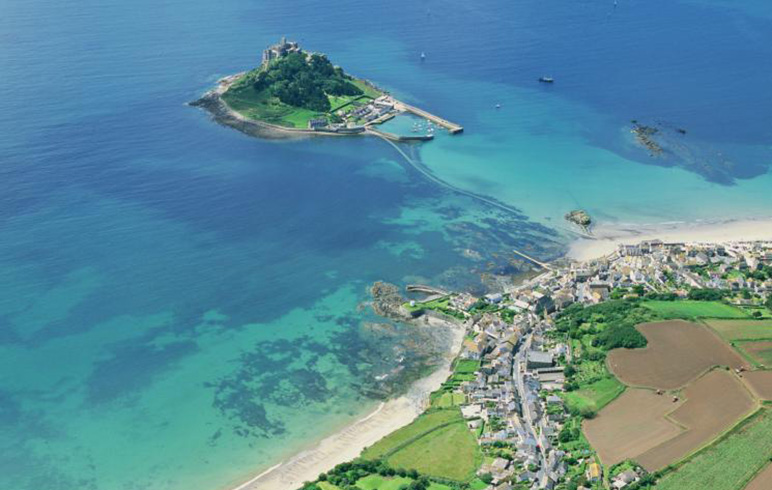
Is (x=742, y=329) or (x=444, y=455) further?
(x=742, y=329)

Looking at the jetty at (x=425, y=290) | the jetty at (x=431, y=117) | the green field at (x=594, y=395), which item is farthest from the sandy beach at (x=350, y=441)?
the jetty at (x=431, y=117)

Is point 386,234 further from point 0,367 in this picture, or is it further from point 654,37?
point 654,37

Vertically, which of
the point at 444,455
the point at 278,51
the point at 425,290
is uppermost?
the point at 278,51

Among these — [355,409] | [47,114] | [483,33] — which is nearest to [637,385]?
[355,409]

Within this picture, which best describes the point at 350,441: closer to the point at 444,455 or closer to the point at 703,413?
the point at 444,455

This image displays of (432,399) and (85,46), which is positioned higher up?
(85,46)

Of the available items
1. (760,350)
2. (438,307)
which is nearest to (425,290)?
(438,307)

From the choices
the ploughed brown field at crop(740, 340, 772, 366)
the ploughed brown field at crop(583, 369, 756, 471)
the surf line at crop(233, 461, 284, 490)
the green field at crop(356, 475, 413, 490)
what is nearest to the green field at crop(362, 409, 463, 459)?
the green field at crop(356, 475, 413, 490)
